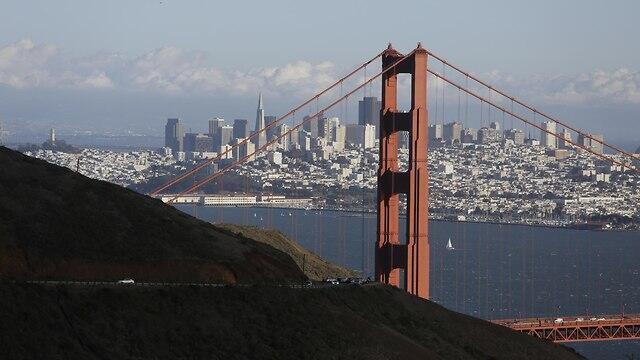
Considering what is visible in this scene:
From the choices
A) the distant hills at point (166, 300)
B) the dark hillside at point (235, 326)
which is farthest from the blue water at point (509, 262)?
the distant hills at point (166, 300)

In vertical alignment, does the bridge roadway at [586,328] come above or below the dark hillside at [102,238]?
below

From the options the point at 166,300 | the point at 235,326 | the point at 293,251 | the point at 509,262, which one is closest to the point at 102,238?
the point at 166,300

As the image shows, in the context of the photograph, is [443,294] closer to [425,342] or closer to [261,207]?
[425,342]

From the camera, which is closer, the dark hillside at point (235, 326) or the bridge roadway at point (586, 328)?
the dark hillside at point (235, 326)

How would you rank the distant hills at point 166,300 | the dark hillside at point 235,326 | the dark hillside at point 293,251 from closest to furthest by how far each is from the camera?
the dark hillside at point 235,326
the distant hills at point 166,300
the dark hillside at point 293,251

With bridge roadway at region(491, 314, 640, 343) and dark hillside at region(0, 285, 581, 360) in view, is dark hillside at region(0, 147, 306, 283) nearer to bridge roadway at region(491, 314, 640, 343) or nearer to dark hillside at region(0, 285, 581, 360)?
dark hillside at region(0, 285, 581, 360)

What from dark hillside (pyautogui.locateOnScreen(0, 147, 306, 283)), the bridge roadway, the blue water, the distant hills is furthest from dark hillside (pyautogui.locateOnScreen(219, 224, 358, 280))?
dark hillside (pyautogui.locateOnScreen(0, 147, 306, 283))

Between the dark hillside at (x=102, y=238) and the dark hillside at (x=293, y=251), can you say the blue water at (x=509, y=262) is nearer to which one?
the dark hillside at (x=293, y=251)
